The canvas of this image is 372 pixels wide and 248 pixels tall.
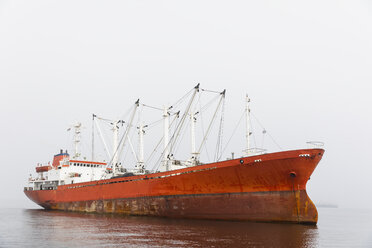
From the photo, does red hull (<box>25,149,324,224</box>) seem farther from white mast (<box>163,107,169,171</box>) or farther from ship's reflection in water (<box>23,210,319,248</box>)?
white mast (<box>163,107,169,171</box>)

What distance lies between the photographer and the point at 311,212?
71.3 feet

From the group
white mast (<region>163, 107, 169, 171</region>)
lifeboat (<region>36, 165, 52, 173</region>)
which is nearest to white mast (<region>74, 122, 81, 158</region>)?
lifeboat (<region>36, 165, 52, 173</region>)

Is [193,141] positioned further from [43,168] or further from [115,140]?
[43,168]

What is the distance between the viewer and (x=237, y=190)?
23484 millimetres

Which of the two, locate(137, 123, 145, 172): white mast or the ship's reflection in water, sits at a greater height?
locate(137, 123, 145, 172): white mast

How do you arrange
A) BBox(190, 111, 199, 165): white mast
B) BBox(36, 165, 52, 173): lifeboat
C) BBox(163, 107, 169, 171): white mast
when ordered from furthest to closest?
BBox(36, 165, 52, 173): lifeboat → BBox(163, 107, 169, 171): white mast → BBox(190, 111, 199, 165): white mast

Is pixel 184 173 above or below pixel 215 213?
above

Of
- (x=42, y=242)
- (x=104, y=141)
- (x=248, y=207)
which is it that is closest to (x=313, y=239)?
(x=248, y=207)

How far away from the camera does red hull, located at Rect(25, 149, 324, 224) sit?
71.3 feet

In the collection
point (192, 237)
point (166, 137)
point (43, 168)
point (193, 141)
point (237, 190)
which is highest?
point (166, 137)

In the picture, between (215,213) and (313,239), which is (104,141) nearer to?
(215,213)

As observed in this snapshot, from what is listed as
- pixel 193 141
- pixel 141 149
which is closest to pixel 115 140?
pixel 141 149

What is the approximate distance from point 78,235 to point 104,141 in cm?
2344

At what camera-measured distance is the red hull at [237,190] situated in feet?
71.3
